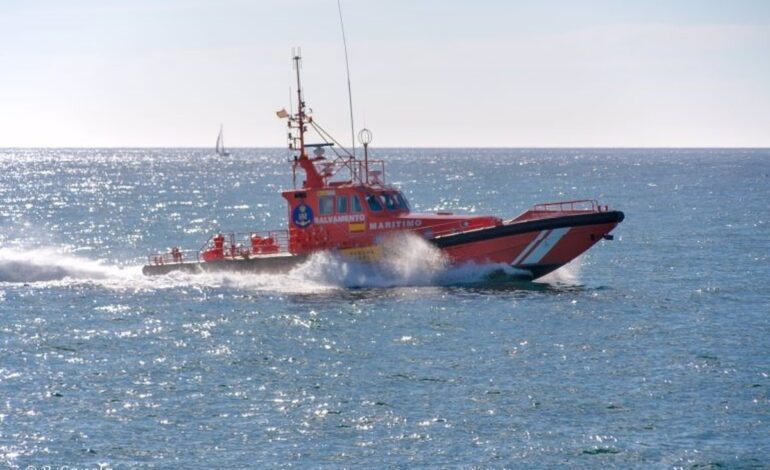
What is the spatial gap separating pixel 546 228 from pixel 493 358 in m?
9.98

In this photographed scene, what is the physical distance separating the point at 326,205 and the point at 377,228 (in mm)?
1983

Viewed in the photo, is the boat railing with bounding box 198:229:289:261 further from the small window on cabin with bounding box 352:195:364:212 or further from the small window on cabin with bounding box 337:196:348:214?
the small window on cabin with bounding box 352:195:364:212

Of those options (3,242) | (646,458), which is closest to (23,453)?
(646,458)

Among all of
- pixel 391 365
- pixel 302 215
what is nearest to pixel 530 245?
pixel 302 215

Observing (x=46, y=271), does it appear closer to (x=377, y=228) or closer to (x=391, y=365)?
(x=377, y=228)

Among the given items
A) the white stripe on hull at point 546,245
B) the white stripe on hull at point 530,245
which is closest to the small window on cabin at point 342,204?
the white stripe on hull at point 530,245

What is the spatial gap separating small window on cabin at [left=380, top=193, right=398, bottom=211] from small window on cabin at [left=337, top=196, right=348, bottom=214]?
4.00 feet

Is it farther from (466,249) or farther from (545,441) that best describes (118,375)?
(466,249)

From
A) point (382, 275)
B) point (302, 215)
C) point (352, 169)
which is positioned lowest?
point (382, 275)

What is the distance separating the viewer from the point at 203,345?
101ft

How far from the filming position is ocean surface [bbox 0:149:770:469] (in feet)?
72.1

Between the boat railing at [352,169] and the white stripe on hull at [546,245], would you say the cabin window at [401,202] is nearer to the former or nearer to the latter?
the boat railing at [352,169]

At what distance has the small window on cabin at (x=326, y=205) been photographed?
129 feet

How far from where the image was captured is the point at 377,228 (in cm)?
3891
